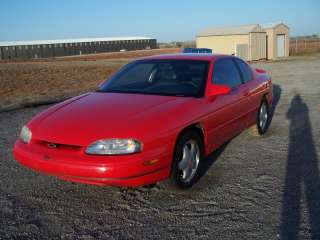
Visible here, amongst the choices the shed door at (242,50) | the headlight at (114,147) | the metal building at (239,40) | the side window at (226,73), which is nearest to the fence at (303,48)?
the metal building at (239,40)

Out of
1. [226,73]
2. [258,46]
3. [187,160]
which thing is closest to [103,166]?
[187,160]

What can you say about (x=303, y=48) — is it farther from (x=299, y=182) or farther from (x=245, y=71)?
(x=299, y=182)

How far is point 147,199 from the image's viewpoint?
4273 millimetres

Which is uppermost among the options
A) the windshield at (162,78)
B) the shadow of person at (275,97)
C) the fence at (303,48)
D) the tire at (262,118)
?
the windshield at (162,78)

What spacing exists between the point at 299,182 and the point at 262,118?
258 centimetres

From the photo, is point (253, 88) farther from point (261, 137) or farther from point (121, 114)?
point (121, 114)

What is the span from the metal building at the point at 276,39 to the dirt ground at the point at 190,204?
3259cm

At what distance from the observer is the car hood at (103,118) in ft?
12.7

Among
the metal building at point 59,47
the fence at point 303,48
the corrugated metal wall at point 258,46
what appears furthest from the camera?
the metal building at point 59,47

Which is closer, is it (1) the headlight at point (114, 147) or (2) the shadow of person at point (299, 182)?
(2) the shadow of person at point (299, 182)

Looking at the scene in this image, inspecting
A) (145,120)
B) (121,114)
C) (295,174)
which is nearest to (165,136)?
(145,120)

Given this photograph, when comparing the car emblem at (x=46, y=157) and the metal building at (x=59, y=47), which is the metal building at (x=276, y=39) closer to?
the car emblem at (x=46, y=157)

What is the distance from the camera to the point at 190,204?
162 inches

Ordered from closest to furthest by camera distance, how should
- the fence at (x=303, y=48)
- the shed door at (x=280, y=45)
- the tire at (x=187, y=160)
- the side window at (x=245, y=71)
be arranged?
the tire at (x=187, y=160) → the side window at (x=245, y=71) → the shed door at (x=280, y=45) → the fence at (x=303, y=48)
